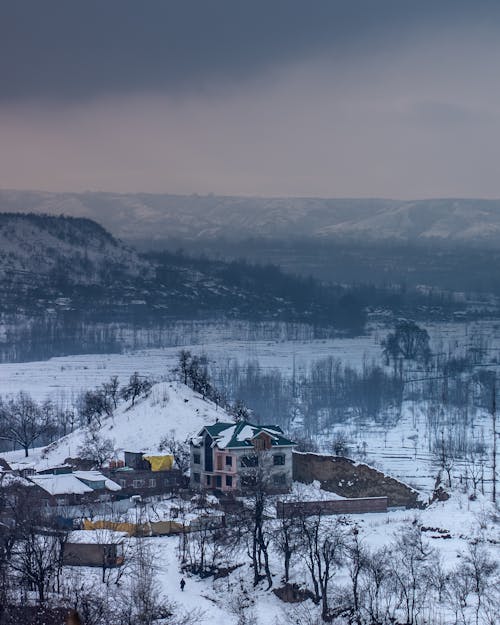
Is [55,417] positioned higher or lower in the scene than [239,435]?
lower

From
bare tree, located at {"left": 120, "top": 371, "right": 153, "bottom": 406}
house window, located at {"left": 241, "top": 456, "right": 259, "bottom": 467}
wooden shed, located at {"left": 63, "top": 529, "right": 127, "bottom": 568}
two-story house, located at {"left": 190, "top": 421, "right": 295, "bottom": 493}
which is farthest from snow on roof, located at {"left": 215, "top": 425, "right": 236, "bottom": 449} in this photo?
wooden shed, located at {"left": 63, "top": 529, "right": 127, "bottom": 568}

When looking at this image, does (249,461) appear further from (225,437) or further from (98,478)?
(98,478)

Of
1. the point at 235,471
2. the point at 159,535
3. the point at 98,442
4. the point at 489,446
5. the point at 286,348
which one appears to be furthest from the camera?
the point at 286,348

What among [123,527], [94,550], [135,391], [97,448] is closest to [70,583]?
[94,550]

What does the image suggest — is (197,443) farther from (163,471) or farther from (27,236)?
(27,236)

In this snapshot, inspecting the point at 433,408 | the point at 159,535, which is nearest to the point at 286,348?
the point at 433,408

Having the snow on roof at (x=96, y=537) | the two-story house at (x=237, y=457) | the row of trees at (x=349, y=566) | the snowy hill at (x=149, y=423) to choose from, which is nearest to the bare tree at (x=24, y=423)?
the snowy hill at (x=149, y=423)
